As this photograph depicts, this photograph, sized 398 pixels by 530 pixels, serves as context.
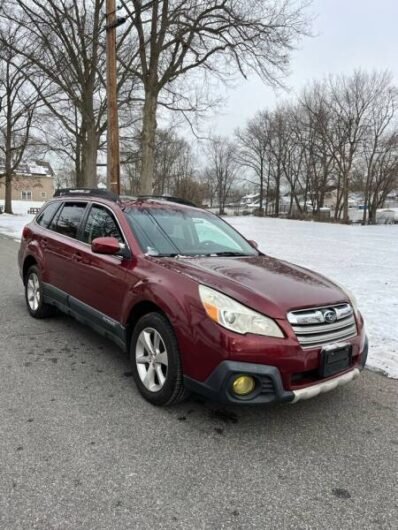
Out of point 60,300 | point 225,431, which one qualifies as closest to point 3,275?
point 60,300

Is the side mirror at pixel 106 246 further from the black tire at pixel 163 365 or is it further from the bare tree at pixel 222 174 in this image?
the bare tree at pixel 222 174

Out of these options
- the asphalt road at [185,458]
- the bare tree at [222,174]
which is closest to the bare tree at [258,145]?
the bare tree at [222,174]

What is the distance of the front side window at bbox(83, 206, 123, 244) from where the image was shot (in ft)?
14.1

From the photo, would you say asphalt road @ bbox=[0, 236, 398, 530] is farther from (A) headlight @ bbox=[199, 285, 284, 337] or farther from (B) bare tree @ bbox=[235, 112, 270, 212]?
(B) bare tree @ bbox=[235, 112, 270, 212]

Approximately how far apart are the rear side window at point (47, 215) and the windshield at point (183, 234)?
6.13 ft

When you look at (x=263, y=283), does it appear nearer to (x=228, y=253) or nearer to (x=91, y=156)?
(x=228, y=253)

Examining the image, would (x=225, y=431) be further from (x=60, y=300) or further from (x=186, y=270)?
(x=60, y=300)

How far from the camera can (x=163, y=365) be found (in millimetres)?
3410

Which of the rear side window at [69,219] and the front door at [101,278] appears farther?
the rear side window at [69,219]

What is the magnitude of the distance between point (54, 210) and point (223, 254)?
2.73 m

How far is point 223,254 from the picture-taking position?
4285 mm

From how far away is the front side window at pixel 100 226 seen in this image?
14.1 feet

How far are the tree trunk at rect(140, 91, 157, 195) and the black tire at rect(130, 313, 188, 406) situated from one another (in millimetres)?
15747

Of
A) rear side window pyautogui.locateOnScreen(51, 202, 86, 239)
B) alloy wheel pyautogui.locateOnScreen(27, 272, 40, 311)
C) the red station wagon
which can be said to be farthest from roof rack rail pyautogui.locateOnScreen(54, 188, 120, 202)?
alloy wheel pyautogui.locateOnScreen(27, 272, 40, 311)
